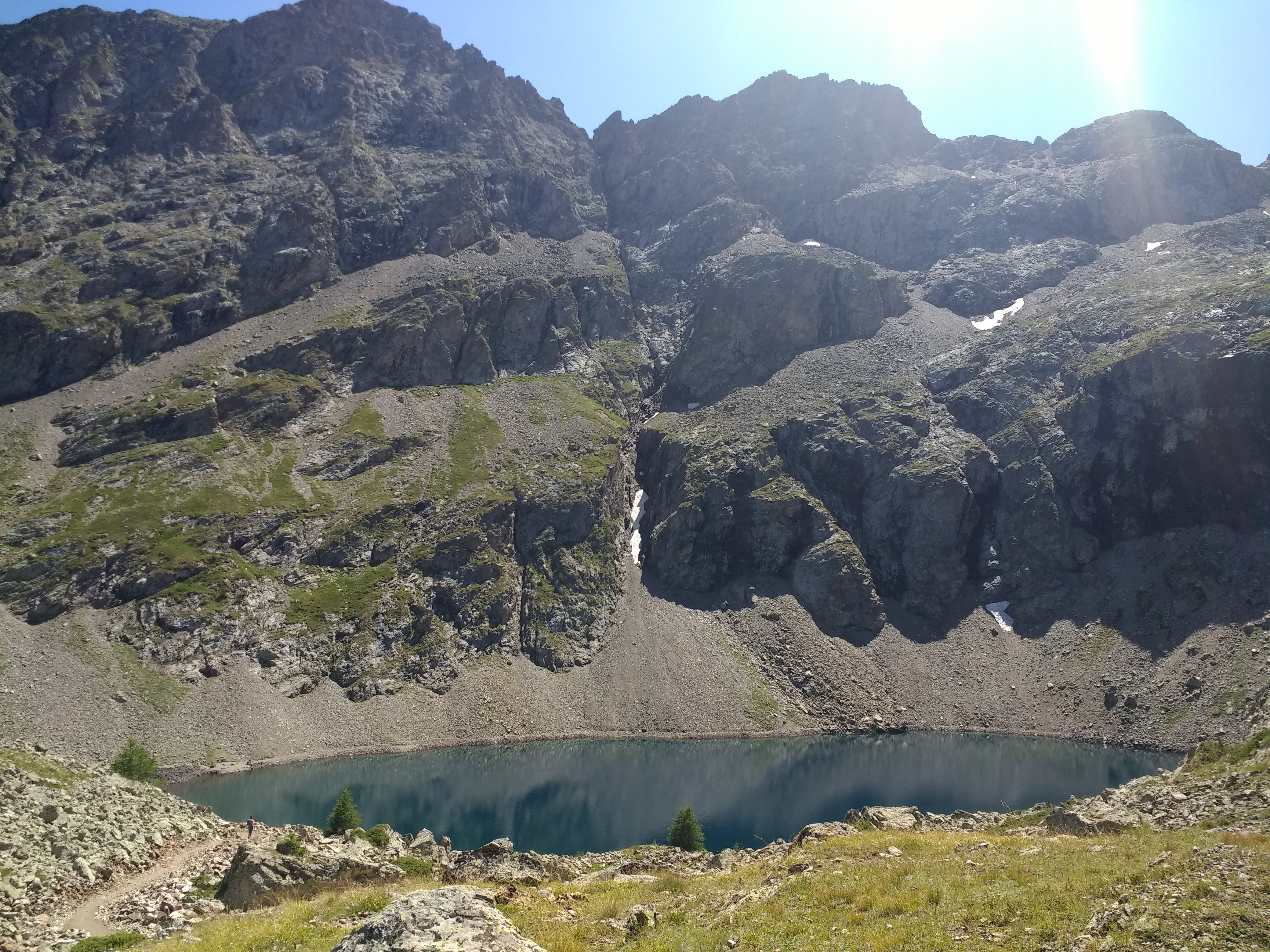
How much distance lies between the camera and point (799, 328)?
194 metres

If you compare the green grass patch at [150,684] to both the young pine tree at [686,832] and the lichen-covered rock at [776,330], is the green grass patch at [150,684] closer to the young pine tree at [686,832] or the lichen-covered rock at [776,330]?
the young pine tree at [686,832]

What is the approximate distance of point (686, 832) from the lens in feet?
169

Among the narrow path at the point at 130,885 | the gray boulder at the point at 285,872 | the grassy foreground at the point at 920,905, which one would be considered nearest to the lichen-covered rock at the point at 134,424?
the narrow path at the point at 130,885

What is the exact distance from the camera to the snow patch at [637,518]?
152000mm

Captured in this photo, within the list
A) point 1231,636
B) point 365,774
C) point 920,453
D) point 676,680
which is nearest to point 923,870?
point 365,774

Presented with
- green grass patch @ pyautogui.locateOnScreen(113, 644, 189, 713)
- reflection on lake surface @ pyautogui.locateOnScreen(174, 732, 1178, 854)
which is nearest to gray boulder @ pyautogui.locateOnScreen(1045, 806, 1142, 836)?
reflection on lake surface @ pyautogui.locateOnScreen(174, 732, 1178, 854)

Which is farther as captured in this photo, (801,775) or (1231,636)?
(1231,636)

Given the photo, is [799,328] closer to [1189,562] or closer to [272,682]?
[1189,562]

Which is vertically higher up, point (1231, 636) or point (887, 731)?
point (1231, 636)

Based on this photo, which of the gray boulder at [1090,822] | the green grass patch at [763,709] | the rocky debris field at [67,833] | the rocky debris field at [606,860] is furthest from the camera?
the green grass patch at [763,709]

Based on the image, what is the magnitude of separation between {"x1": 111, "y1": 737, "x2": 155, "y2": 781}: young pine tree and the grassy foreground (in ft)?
163

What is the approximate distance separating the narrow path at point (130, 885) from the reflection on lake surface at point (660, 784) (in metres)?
28.6

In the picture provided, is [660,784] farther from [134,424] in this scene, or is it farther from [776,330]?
[776,330]

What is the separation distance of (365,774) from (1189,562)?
12318cm
